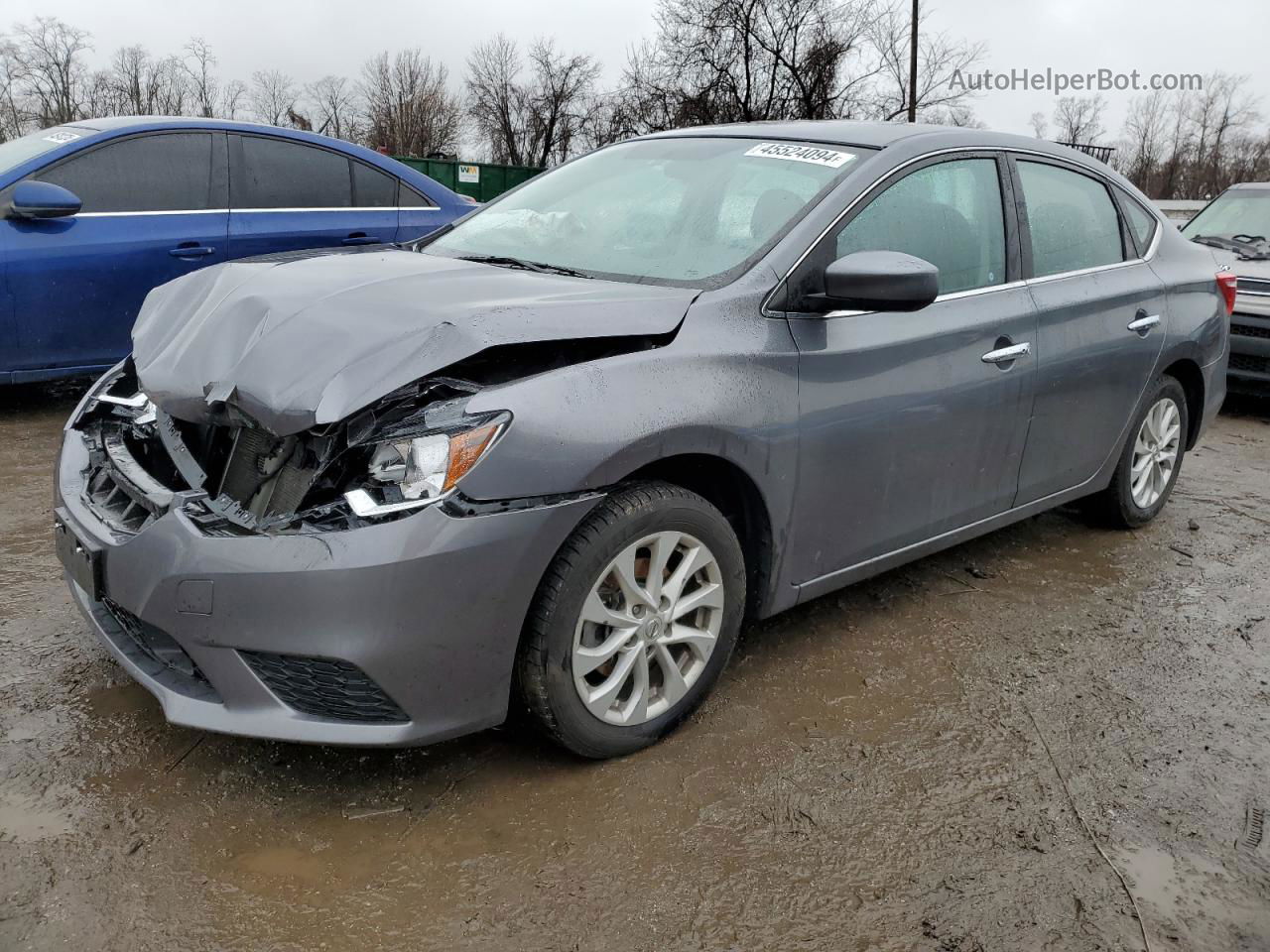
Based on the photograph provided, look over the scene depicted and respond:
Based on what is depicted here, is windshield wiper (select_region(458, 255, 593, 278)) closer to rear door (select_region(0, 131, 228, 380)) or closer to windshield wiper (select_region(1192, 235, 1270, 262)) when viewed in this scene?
rear door (select_region(0, 131, 228, 380))

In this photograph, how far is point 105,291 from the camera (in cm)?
529

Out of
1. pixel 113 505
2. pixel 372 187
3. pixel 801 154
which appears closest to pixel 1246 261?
pixel 801 154

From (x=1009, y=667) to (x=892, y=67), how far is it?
1736 inches

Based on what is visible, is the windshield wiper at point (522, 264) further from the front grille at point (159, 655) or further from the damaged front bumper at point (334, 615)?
the front grille at point (159, 655)

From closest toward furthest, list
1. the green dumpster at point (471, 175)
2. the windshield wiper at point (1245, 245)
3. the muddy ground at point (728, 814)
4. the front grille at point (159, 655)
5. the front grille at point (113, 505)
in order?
1. the muddy ground at point (728, 814)
2. the front grille at point (159, 655)
3. the front grille at point (113, 505)
4. the windshield wiper at point (1245, 245)
5. the green dumpster at point (471, 175)

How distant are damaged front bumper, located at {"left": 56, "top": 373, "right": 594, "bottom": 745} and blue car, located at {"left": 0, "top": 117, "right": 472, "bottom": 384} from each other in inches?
132

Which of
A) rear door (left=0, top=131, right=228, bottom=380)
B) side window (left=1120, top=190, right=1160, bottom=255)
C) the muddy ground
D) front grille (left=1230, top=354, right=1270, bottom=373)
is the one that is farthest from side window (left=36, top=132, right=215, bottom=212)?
front grille (left=1230, top=354, right=1270, bottom=373)

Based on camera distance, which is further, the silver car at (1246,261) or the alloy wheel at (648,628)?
the silver car at (1246,261)

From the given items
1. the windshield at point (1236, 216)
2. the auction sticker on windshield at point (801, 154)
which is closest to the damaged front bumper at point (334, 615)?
the auction sticker on windshield at point (801, 154)

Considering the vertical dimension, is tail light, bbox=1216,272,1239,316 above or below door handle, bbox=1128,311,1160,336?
above

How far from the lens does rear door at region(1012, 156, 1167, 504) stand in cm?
362

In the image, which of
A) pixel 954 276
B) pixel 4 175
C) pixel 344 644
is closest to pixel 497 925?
pixel 344 644

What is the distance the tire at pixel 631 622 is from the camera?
7.80ft

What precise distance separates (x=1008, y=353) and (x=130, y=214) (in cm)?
441
